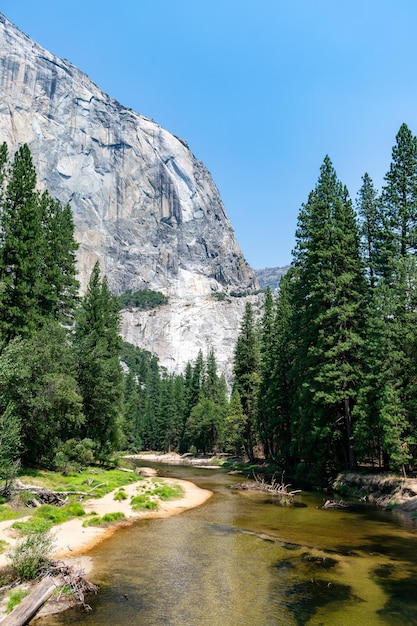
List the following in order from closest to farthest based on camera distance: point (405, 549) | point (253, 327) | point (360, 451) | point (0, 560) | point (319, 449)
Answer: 1. point (0, 560)
2. point (405, 549)
3. point (360, 451)
4. point (319, 449)
5. point (253, 327)

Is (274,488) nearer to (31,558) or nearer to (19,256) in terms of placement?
(31,558)

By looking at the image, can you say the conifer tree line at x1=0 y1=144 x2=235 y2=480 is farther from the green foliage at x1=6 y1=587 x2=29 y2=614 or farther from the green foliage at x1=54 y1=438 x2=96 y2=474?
the green foliage at x1=6 y1=587 x2=29 y2=614

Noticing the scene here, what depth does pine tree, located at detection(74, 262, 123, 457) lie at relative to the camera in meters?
38.3

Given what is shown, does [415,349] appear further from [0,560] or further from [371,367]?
[0,560]

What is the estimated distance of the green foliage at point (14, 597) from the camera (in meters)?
9.24

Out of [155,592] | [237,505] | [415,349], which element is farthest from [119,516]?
[415,349]

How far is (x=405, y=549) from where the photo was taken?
15438 mm

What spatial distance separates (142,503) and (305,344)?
17935mm

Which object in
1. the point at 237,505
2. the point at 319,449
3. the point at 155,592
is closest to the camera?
the point at 155,592

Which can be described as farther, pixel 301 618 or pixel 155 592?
pixel 155 592

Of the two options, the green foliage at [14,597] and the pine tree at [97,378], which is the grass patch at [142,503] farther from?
the pine tree at [97,378]

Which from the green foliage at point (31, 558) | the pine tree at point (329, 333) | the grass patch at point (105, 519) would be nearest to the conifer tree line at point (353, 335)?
the pine tree at point (329, 333)

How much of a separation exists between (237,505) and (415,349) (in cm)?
1481

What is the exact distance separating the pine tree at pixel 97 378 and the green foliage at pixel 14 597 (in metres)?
28.2
